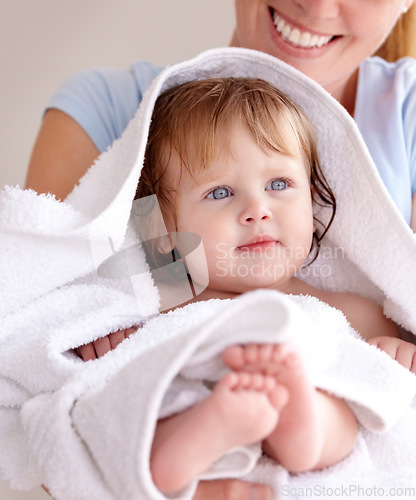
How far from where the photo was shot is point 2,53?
5.86 ft

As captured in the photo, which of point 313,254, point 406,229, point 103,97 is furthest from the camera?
point 103,97

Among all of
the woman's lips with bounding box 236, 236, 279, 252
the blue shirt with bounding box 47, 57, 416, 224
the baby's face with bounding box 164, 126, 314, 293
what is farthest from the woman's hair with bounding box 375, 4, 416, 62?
the woman's lips with bounding box 236, 236, 279, 252

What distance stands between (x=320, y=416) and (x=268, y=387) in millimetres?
99

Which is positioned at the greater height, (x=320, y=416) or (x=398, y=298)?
(x=320, y=416)

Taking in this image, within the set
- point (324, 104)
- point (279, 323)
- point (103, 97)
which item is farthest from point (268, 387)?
point (103, 97)

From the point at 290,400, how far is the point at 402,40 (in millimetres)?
1214

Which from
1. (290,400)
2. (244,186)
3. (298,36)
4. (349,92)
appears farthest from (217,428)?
(349,92)

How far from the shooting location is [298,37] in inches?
49.4

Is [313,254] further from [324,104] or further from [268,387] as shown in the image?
[268,387]

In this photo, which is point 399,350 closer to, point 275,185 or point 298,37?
point 275,185

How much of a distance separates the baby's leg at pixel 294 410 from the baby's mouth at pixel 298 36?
0.79 metres

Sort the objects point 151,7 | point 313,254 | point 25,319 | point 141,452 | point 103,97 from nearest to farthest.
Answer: point 141,452 → point 25,319 → point 313,254 → point 103,97 → point 151,7

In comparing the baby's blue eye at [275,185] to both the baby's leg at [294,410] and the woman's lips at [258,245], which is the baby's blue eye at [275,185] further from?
the baby's leg at [294,410]

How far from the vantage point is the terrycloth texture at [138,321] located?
0.65 meters
